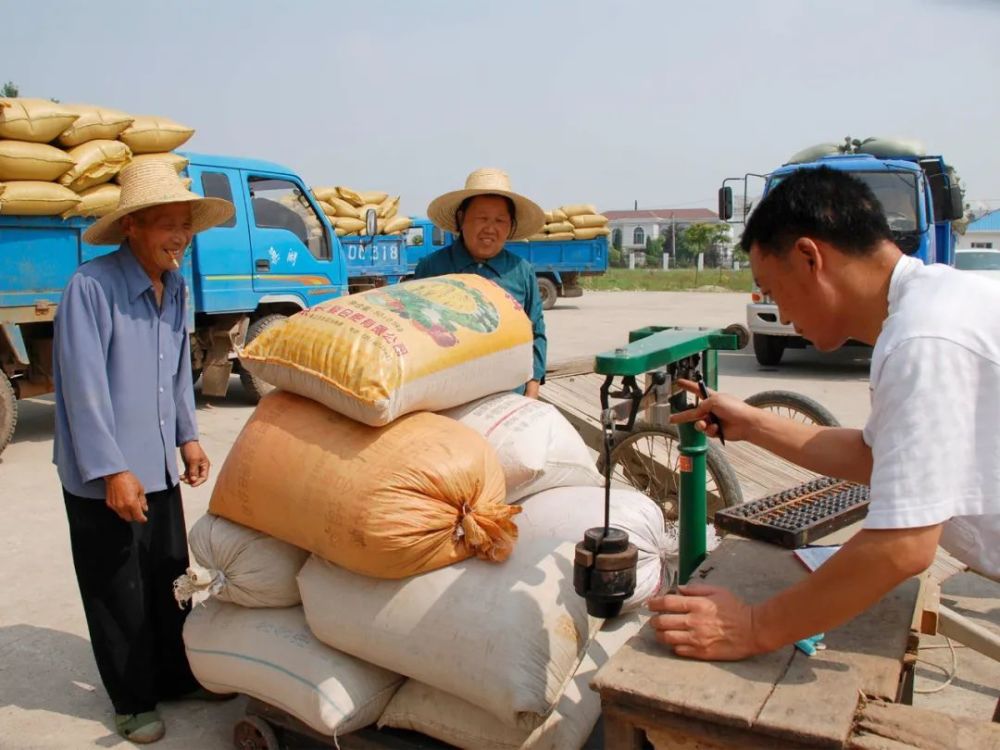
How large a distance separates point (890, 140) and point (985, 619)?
330 inches

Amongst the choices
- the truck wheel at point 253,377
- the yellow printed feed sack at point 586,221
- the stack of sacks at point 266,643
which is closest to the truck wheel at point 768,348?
the truck wheel at point 253,377

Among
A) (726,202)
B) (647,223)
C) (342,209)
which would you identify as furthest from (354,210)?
(647,223)

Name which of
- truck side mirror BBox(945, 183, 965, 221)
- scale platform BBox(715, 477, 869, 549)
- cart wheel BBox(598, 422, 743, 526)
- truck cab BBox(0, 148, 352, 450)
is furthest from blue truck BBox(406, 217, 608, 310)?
scale platform BBox(715, 477, 869, 549)

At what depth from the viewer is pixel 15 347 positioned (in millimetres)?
6195

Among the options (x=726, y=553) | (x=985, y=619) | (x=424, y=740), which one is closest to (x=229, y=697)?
(x=424, y=740)

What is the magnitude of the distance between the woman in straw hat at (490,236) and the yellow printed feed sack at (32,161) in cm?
347

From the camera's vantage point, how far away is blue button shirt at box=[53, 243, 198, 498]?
2.61 metres

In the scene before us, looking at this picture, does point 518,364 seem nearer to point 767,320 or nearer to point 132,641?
point 132,641

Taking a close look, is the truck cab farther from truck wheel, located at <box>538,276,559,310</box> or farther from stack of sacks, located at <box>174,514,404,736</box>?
truck wheel, located at <box>538,276,559,310</box>

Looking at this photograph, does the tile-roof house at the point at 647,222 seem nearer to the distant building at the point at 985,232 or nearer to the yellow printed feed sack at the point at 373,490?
the distant building at the point at 985,232

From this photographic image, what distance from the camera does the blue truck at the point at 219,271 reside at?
6148 mm

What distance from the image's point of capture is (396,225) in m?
16.8

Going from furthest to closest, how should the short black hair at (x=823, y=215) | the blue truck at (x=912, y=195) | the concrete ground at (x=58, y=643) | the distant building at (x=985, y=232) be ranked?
the distant building at (x=985, y=232), the blue truck at (x=912, y=195), the concrete ground at (x=58, y=643), the short black hair at (x=823, y=215)

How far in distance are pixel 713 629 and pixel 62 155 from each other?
5.77 m
